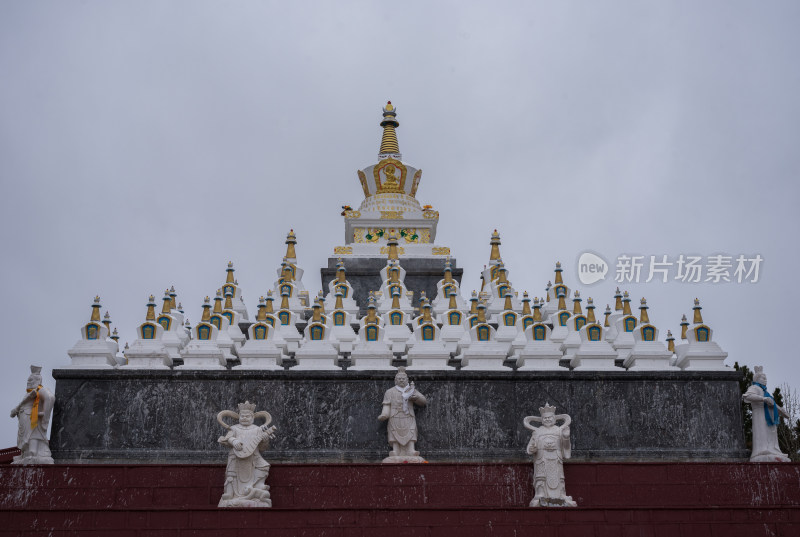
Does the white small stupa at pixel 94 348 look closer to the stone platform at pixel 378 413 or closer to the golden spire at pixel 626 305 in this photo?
the stone platform at pixel 378 413

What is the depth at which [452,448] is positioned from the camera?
1641 centimetres

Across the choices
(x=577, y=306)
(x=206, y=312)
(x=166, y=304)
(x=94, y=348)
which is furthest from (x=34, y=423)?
(x=577, y=306)

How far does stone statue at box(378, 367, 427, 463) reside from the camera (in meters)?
15.7

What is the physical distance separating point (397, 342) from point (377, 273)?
6.12 metres

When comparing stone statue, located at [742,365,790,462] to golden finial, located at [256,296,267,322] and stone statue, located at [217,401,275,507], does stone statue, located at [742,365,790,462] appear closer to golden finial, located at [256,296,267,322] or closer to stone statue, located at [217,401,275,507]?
stone statue, located at [217,401,275,507]

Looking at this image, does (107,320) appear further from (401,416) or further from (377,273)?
(377,273)

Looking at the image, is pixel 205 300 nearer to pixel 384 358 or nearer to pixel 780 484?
pixel 384 358

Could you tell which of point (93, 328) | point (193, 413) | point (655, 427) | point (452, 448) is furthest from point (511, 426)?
point (93, 328)

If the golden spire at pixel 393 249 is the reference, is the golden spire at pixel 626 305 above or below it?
below

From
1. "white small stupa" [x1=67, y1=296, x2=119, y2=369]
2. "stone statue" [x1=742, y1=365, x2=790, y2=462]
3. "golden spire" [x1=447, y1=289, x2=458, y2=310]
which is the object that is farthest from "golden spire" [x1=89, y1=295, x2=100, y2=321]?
"stone statue" [x1=742, y1=365, x2=790, y2=462]

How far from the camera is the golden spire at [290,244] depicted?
78.9 feet

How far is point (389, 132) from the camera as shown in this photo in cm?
2873

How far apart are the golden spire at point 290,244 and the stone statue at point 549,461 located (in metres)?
10.9

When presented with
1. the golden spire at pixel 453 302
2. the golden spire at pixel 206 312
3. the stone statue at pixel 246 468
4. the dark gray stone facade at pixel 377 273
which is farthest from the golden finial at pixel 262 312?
the dark gray stone facade at pixel 377 273
